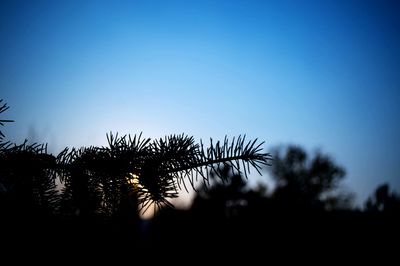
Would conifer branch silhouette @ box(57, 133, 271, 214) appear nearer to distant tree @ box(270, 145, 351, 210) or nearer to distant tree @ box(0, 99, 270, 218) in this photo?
distant tree @ box(0, 99, 270, 218)

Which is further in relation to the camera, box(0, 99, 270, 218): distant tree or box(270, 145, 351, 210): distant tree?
box(270, 145, 351, 210): distant tree

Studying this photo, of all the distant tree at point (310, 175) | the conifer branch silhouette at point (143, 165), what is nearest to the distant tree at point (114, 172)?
the conifer branch silhouette at point (143, 165)

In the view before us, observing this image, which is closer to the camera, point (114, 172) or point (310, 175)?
point (114, 172)

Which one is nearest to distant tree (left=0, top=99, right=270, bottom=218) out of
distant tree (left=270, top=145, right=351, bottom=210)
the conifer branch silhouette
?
the conifer branch silhouette

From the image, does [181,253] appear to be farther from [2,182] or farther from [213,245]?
[2,182]

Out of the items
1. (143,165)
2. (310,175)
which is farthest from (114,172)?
(310,175)

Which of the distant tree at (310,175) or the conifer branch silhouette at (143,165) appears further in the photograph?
the distant tree at (310,175)

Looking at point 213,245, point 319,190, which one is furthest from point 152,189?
point 319,190

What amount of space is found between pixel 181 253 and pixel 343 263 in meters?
7.08

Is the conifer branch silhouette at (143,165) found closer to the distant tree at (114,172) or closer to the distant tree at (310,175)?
the distant tree at (114,172)

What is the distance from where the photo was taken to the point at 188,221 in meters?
12.4

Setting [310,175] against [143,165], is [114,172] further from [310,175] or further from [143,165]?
[310,175]

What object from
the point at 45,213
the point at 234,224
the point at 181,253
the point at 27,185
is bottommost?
the point at 181,253

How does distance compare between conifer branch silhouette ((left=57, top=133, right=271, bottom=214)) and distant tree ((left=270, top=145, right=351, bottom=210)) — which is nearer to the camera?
conifer branch silhouette ((left=57, top=133, right=271, bottom=214))
